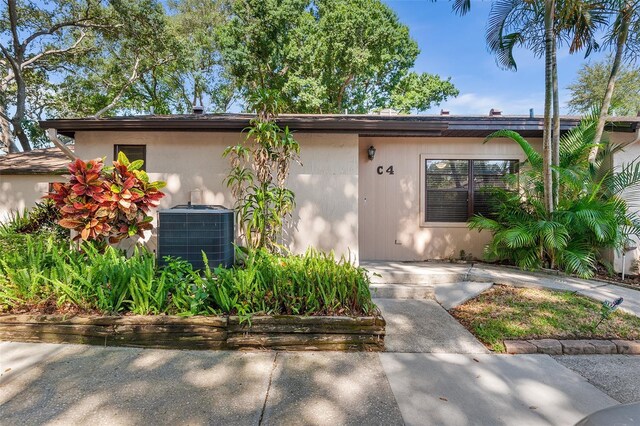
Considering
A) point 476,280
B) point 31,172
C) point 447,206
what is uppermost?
point 31,172

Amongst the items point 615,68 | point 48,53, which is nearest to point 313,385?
point 615,68

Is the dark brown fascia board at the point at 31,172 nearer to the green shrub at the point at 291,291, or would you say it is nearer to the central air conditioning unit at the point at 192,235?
the central air conditioning unit at the point at 192,235

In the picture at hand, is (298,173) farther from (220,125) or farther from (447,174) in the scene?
(447,174)

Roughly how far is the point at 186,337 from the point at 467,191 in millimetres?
5497

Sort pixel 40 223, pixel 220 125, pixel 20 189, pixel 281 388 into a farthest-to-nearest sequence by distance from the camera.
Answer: pixel 20 189 → pixel 40 223 → pixel 220 125 → pixel 281 388

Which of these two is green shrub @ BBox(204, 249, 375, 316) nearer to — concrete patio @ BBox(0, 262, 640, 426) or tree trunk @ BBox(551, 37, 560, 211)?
concrete patio @ BBox(0, 262, 640, 426)

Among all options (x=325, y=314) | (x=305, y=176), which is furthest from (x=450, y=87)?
(x=325, y=314)

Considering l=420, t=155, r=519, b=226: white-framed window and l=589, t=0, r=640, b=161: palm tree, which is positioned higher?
l=589, t=0, r=640, b=161: palm tree

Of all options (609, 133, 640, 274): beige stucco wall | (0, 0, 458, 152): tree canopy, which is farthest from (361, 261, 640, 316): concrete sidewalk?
(0, 0, 458, 152): tree canopy

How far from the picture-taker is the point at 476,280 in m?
4.55

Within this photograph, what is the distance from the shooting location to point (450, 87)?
16.3 meters

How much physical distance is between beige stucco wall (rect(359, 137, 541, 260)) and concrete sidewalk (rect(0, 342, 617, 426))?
11.1ft

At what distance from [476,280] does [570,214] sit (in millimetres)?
1784

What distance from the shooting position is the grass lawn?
9.80 feet
